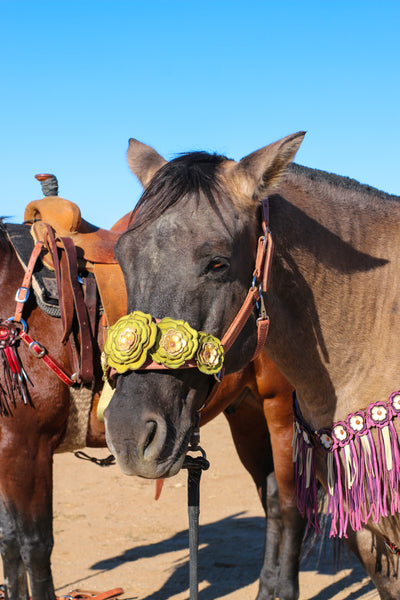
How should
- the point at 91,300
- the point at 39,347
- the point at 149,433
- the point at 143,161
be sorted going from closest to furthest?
the point at 149,433 < the point at 143,161 < the point at 39,347 < the point at 91,300

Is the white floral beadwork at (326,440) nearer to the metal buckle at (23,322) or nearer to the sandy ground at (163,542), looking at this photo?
the metal buckle at (23,322)

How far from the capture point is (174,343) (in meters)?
1.51

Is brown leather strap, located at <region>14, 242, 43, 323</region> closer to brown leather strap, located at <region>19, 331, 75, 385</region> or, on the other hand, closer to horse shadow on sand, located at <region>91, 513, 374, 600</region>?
brown leather strap, located at <region>19, 331, 75, 385</region>

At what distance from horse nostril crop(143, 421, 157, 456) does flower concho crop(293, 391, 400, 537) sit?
2.20 feet

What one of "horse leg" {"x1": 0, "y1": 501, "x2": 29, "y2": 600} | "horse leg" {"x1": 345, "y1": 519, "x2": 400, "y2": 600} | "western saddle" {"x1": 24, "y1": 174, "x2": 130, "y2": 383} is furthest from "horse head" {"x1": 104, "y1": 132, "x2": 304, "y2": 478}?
"horse leg" {"x1": 0, "y1": 501, "x2": 29, "y2": 600}

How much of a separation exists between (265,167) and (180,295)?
0.46 metres

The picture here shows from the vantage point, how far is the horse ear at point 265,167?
5.61 feet

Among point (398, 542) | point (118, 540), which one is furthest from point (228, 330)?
point (118, 540)

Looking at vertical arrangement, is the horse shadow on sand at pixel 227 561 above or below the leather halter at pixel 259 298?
below

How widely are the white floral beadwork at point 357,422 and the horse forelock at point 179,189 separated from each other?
76 cm

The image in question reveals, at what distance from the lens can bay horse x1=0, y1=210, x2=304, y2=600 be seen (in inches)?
113

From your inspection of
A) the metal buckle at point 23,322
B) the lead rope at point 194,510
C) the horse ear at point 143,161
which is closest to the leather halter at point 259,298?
the lead rope at point 194,510

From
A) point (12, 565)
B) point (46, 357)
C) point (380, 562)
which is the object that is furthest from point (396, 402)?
point (12, 565)

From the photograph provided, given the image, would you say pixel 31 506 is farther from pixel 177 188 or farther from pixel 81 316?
pixel 177 188
